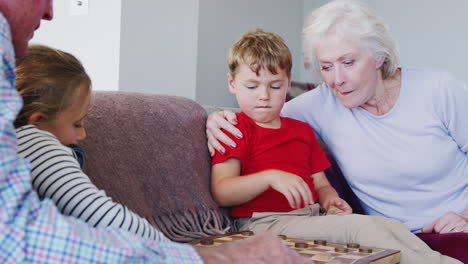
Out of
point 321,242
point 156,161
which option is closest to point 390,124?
point 321,242

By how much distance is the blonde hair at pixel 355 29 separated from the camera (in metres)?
1.91

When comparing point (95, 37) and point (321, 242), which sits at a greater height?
point (95, 37)

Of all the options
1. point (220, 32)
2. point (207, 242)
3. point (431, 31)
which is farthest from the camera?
point (431, 31)

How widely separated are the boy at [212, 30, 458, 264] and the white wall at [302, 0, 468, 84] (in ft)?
6.22

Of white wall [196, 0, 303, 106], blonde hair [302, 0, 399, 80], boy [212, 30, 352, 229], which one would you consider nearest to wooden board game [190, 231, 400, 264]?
boy [212, 30, 352, 229]

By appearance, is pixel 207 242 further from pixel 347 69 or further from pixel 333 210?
pixel 347 69

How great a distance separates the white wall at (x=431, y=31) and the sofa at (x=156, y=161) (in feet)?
6.58

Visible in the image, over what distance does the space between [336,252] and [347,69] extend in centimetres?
73

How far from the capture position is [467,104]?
1.92m

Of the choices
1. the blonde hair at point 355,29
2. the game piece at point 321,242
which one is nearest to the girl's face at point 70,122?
the game piece at point 321,242

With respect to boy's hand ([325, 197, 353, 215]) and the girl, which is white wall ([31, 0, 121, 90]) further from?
the girl

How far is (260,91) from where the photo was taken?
1.79m

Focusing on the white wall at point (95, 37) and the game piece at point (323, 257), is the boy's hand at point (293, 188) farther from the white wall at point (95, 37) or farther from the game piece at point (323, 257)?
the white wall at point (95, 37)

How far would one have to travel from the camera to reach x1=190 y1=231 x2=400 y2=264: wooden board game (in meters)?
1.26
